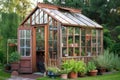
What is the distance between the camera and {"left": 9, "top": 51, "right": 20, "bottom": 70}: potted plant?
13781mm

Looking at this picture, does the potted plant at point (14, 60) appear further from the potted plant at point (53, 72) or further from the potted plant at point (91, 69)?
the potted plant at point (91, 69)

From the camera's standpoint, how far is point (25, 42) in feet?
47.3

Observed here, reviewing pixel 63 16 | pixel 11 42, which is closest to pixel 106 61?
pixel 63 16

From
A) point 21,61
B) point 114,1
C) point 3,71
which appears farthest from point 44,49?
point 114,1

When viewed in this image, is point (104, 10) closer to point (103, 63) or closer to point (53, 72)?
point (103, 63)

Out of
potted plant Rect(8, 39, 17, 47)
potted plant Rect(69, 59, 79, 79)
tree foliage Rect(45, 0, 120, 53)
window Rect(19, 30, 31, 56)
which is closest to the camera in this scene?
potted plant Rect(69, 59, 79, 79)

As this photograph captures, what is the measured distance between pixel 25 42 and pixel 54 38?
1.86 metres

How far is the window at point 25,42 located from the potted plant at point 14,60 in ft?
1.69

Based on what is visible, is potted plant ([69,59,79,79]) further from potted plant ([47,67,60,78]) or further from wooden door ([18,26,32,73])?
wooden door ([18,26,32,73])

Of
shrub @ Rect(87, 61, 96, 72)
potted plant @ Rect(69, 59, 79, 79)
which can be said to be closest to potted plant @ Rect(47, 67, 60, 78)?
potted plant @ Rect(69, 59, 79, 79)

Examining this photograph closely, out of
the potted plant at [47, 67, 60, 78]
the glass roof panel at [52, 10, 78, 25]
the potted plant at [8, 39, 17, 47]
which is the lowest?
the potted plant at [47, 67, 60, 78]

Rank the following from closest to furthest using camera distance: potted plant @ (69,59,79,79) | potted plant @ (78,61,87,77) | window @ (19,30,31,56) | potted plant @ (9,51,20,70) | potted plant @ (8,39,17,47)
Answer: potted plant @ (69,59,79,79), potted plant @ (78,61,87,77), potted plant @ (9,51,20,70), window @ (19,30,31,56), potted plant @ (8,39,17,47)

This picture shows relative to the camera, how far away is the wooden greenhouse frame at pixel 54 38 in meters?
13.2

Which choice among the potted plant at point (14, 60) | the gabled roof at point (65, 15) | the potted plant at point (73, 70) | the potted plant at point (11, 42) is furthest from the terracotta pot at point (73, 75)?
the potted plant at point (11, 42)
